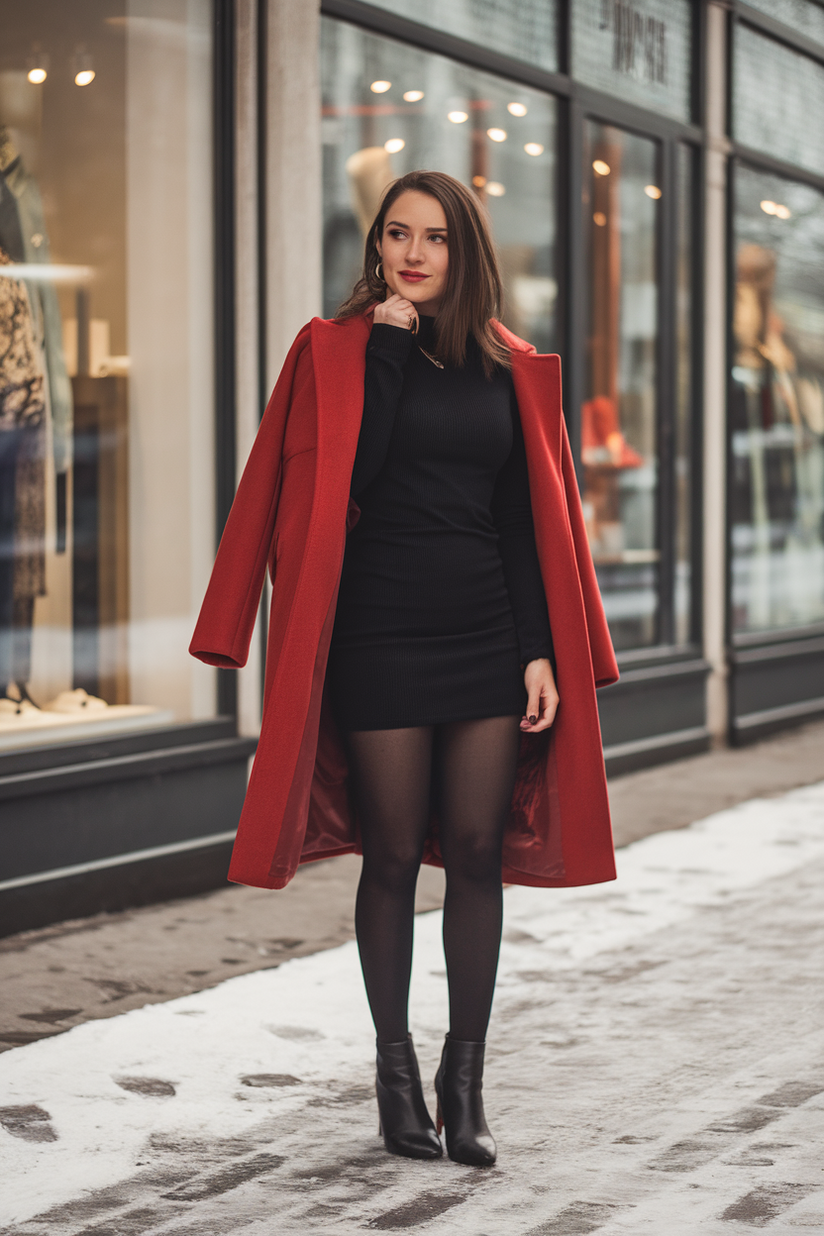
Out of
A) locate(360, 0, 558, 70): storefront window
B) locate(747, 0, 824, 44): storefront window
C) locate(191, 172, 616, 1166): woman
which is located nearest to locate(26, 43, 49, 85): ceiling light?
locate(360, 0, 558, 70): storefront window

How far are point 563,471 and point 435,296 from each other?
Answer: 46 cm

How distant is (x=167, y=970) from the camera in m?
4.39

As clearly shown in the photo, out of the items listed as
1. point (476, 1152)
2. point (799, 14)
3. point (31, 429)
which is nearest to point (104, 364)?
point (31, 429)

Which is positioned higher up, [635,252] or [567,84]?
[567,84]

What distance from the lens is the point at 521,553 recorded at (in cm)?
309

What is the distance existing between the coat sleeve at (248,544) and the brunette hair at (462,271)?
0.29 m

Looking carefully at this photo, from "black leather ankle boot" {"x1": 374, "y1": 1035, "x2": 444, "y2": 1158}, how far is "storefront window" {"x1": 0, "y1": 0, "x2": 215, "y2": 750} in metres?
2.44

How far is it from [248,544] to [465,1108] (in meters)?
1.22

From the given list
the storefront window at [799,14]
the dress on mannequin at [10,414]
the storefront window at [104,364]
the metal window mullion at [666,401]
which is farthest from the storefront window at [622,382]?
the dress on mannequin at [10,414]

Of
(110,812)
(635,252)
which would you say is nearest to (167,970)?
(110,812)

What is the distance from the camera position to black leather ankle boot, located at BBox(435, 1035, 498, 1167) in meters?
2.98

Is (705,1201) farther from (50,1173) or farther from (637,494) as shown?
(637,494)

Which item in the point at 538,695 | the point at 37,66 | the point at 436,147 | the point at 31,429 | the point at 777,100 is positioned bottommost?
the point at 538,695

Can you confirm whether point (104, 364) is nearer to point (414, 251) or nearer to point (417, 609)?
point (414, 251)
